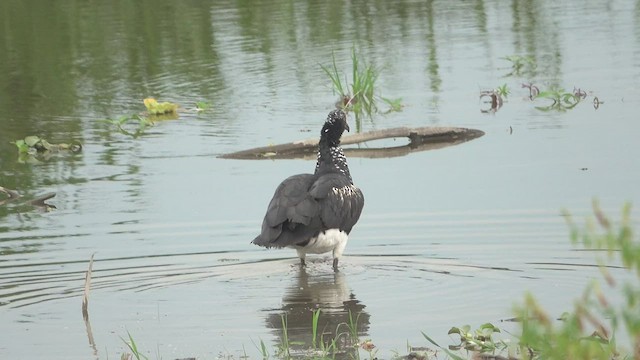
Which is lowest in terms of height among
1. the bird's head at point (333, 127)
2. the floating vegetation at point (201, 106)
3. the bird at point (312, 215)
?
the bird at point (312, 215)

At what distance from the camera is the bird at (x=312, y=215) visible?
10.2 m

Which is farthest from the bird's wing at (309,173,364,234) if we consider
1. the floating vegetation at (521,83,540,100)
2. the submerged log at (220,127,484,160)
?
the floating vegetation at (521,83,540,100)

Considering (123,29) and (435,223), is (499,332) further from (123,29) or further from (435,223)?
(123,29)

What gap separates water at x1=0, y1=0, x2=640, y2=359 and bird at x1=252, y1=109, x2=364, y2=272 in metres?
0.26

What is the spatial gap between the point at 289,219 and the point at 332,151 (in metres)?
1.48

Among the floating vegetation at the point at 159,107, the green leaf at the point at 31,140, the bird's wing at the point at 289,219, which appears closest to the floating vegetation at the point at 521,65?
the floating vegetation at the point at 159,107

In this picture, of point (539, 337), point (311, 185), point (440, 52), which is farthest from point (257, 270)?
point (440, 52)

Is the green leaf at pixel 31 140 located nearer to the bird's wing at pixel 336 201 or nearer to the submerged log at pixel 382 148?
the submerged log at pixel 382 148

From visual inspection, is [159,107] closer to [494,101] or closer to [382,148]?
[382,148]

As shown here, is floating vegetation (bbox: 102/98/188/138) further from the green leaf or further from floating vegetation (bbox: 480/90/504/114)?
floating vegetation (bbox: 480/90/504/114)

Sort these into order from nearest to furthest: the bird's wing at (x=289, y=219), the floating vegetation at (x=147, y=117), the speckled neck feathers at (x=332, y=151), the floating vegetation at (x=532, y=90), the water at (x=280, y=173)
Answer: the water at (x=280, y=173)
the bird's wing at (x=289, y=219)
the speckled neck feathers at (x=332, y=151)
the floating vegetation at (x=147, y=117)
the floating vegetation at (x=532, y=90)

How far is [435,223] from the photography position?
1160 centimetres

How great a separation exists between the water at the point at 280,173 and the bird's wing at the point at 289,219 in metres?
0.33

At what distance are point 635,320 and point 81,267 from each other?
7.00 meters
